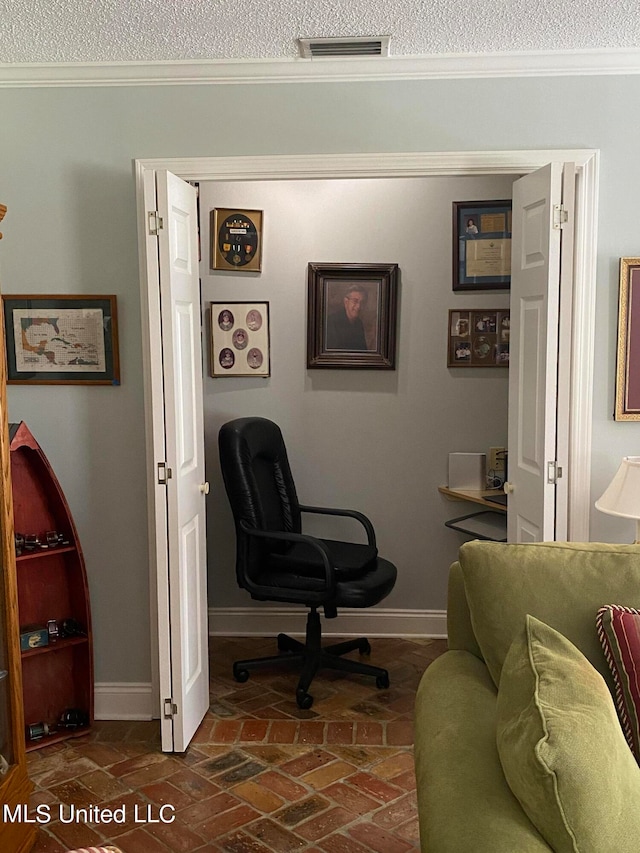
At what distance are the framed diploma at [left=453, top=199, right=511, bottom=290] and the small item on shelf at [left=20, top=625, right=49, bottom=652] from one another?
2.53m

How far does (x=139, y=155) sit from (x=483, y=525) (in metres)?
2.37

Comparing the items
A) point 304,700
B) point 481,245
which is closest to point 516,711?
point 304,700

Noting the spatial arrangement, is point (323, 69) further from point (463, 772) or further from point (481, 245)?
point (463, 772)

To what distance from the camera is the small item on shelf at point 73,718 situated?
3.30 meters

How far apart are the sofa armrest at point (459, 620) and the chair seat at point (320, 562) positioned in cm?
140

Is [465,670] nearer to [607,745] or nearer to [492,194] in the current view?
[607,745]

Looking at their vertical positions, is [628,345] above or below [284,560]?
above

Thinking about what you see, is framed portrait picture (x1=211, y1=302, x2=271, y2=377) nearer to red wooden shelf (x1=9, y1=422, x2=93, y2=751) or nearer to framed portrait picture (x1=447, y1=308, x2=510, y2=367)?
framed portrait picture (x1=447, y1=308, x2=510, y2=367)

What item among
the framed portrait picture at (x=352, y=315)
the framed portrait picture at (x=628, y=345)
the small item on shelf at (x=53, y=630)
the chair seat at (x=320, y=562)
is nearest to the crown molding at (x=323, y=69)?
the framed portrait picture at (x=628, y=345)

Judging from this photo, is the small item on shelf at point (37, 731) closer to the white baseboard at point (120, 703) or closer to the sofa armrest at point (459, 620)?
the white baseboard at point (120, 703)

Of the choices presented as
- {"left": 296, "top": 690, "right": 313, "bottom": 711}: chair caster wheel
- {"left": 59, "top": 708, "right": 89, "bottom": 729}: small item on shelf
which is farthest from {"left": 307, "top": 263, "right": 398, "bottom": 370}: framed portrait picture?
{"left": 59, "top": 708, "right": 89, "bottom": 729}: small item on shelf

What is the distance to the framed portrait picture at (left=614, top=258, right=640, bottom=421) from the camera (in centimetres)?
309

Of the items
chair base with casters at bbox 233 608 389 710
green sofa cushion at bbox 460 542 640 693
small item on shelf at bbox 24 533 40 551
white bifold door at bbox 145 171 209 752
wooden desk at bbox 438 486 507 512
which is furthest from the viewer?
wooden desk at bbox 438 486 507 512

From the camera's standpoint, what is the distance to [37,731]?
10.6ft
